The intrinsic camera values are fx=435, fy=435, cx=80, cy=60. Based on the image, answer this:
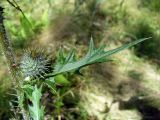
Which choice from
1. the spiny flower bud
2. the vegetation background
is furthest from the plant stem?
the vegetation background

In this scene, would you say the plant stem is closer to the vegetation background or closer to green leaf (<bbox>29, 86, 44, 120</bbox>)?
green leaf (<bbox>29, 86, 44, 120</bbox>)

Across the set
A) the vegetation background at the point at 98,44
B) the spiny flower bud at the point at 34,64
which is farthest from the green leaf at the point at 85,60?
the vegetation background at the point at 98,44

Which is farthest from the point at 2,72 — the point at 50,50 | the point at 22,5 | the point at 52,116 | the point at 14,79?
the point at 14,79

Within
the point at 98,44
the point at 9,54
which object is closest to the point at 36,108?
the point at 9,54

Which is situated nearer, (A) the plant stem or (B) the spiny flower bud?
(A) the plant stem

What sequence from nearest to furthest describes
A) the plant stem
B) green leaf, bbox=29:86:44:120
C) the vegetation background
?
the plant stem → green leaf, bbox=29:86:44:120 → the vegetation background

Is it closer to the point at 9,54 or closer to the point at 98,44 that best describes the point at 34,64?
the point at 9,54

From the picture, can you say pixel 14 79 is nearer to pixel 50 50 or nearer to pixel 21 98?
pixel 21 98

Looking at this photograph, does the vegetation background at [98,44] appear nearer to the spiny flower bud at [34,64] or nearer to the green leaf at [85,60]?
the spiny flower bud at [34,64]

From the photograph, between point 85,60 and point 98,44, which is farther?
point 98,44
